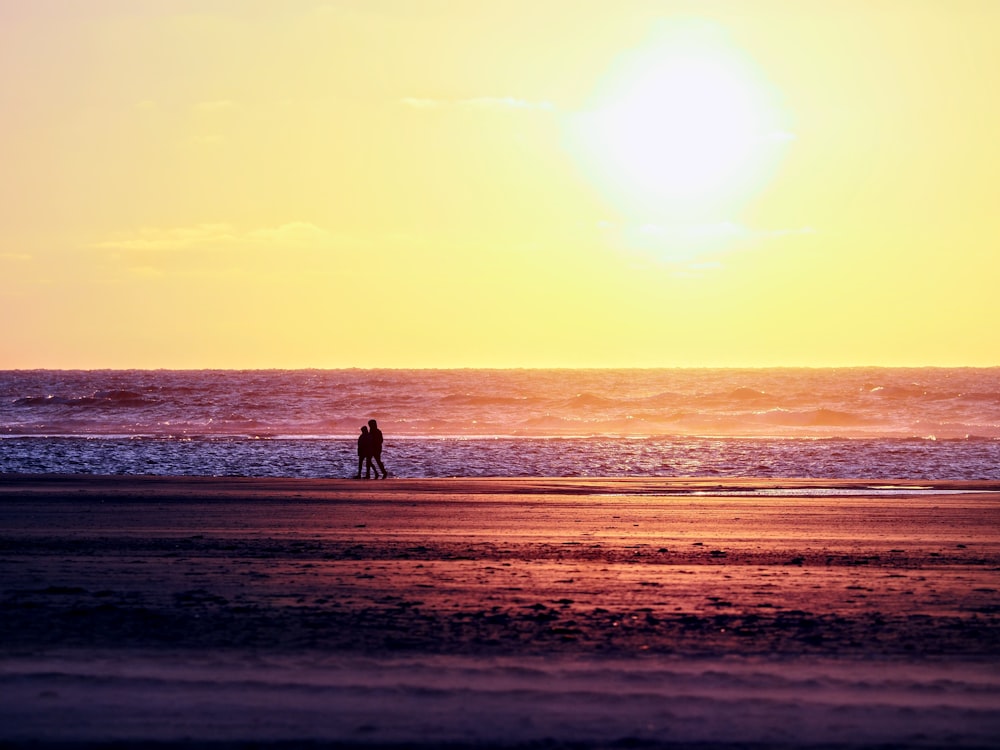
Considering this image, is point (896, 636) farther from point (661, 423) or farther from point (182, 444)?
point (661, 423)

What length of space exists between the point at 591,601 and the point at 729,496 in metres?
11.9

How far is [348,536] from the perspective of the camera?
44.6 feet

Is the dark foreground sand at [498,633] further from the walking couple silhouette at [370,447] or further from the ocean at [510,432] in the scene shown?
the ocean at [510,432]

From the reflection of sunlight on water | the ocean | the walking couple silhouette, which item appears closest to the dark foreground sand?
the walking couple silhouette

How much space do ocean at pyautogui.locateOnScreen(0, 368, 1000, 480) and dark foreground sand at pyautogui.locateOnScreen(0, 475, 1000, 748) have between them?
13.0 meters

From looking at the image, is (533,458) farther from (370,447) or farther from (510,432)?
A: (510,432)

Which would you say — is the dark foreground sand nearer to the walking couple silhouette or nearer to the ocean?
the walking couple silhouette

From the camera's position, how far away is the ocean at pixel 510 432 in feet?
93.3

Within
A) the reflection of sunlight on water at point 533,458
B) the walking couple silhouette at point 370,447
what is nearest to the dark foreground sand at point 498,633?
the walking couple silhouette at point 370,447

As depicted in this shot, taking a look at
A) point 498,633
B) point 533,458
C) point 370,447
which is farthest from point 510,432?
point 498,633

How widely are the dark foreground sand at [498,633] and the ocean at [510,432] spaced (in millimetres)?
13031

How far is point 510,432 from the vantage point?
4975 cm

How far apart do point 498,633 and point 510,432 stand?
42.1m

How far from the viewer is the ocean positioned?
2844 centimetres
